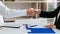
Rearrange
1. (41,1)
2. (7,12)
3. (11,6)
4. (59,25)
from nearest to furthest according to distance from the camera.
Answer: (7,12), (59,25), (41,1), (11,6)

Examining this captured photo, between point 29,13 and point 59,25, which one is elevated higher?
point 29,13

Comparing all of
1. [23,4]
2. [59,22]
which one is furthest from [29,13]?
[23,4]

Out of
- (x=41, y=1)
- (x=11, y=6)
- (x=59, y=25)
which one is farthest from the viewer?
(x=11, y=6)

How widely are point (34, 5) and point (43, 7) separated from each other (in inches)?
8.1

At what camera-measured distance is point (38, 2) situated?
3.02 metres

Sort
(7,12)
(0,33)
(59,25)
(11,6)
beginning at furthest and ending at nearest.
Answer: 1. (11,6)
2. (59,25)
3. (7,12)
4. (0,33)

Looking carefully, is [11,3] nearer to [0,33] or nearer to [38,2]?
[38,2]

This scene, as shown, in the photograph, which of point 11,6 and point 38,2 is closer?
point 38,2

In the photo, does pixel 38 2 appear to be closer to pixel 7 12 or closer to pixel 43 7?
pixel 43 7

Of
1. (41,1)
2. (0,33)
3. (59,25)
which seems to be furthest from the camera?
(41,1)

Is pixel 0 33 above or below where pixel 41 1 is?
below

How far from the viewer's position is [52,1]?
3045 mm

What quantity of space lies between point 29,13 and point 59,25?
1.17 ft

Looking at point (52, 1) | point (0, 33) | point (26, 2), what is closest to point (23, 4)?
point (26, 2)
